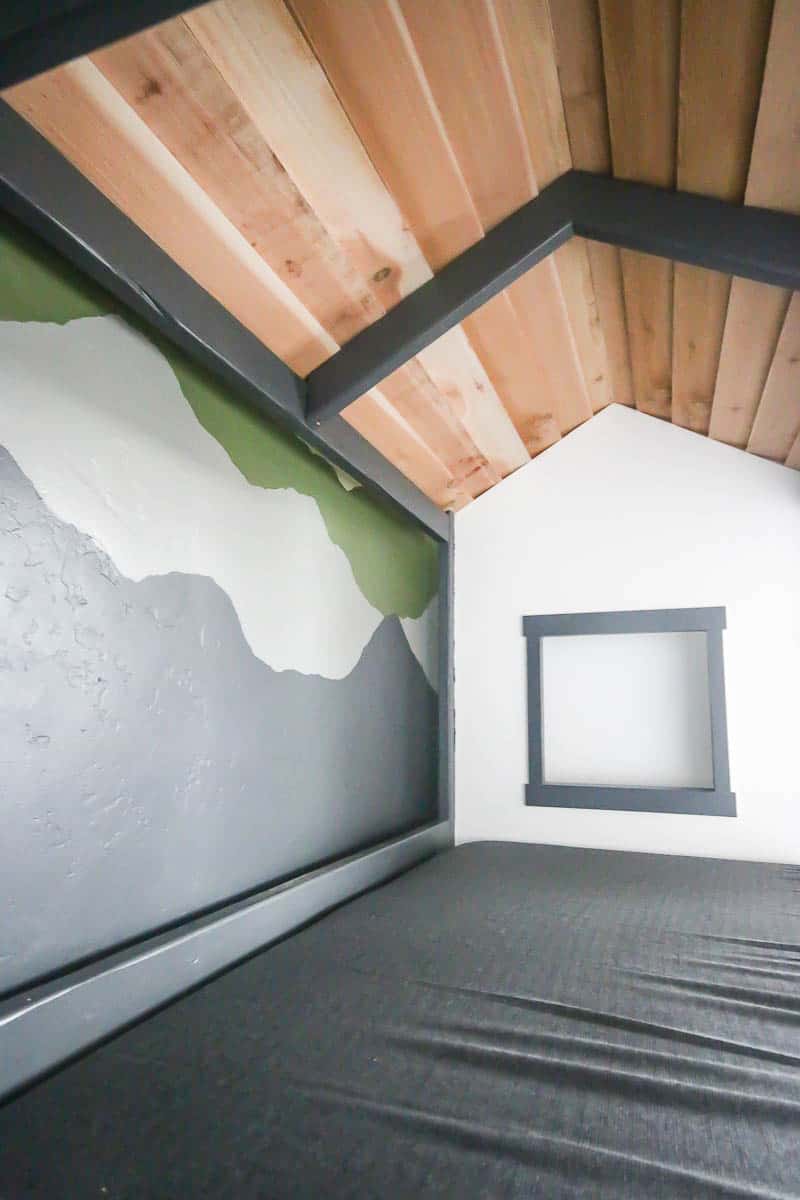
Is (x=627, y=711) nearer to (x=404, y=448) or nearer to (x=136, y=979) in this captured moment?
(x=404, y=448)

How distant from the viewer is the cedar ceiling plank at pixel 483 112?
4.66 ft

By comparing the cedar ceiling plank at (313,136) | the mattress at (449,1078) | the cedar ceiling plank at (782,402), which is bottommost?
the mattress at (449,1078)

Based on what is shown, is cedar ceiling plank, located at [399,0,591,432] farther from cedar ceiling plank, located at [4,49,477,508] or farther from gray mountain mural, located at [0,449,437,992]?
gray mountain mural, located at [0,449,437,992]

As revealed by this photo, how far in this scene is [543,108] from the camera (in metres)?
1.72

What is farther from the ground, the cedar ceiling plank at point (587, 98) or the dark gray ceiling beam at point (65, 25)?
the cedar ceiling plank at point (587, 98)

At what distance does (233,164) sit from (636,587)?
2318 mm

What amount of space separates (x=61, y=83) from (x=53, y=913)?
1.46 meters

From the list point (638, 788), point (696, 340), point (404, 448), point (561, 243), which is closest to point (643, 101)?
point (561, 243)

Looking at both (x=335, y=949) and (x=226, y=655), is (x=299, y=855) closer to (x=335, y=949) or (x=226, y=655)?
(x=335, y=949)

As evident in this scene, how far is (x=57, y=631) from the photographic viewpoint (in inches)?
54.8

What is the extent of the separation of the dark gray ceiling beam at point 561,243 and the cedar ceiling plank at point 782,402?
1.17ft

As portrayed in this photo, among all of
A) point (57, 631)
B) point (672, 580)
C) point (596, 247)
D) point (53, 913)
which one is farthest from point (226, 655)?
point (672, 580)

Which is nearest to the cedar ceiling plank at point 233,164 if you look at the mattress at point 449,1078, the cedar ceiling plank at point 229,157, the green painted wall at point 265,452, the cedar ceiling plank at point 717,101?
the cedar ceiling plank at point 229,157

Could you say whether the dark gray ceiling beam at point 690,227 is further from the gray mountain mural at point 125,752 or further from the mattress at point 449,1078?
the mattress at point 449,1078
